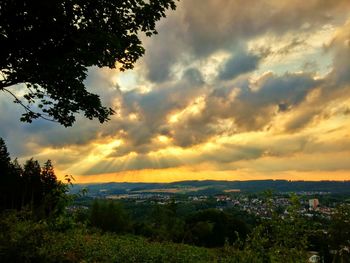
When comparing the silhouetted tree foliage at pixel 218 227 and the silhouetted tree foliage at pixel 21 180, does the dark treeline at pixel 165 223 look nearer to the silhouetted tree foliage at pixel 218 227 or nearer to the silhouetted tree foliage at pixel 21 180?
the silhouetted tree foliage at pixel 218 227

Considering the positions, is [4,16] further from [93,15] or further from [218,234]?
[218,234]

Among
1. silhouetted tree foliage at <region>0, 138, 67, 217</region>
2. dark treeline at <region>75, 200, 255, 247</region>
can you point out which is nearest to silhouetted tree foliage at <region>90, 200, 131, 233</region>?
dark treeline at <region>75, 200, 255, 247</region>

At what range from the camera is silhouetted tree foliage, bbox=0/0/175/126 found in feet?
43.4

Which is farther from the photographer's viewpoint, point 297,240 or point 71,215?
point 71,215

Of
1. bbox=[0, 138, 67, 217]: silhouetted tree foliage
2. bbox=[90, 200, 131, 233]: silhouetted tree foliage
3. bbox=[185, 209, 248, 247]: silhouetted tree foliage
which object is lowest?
bbox=[185, 209, 248, 247]: silhouetted tree foliage

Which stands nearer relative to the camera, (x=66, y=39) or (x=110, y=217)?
(x=66, y=39)

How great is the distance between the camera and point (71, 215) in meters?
11.1

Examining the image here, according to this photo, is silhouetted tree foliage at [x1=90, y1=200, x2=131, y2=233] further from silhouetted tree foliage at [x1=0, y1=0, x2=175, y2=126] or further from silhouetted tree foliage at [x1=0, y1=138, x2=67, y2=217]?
silhouetted tree foliage at [x1=0, y1=0, x2=175, y2=126]

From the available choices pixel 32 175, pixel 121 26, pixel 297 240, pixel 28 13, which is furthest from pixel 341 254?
pixel 32 175

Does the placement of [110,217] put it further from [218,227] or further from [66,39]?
[66,39]

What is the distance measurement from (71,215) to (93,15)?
6.94 meters

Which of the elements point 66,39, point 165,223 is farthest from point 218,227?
point 66,39

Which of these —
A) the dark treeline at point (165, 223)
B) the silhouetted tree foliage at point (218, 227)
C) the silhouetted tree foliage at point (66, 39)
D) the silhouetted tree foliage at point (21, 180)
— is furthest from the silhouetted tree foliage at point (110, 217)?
the silhouetted tree foliage at point (66, 39)

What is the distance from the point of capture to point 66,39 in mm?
13969
